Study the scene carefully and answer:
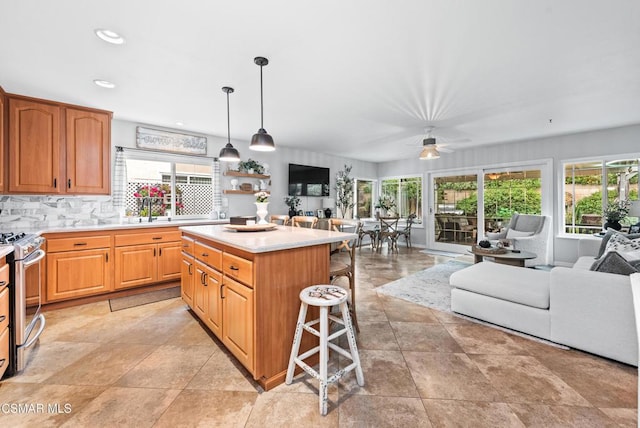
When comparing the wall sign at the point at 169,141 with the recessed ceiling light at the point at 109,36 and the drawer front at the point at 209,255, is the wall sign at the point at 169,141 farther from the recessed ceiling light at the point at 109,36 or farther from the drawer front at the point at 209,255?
the drawer front at the point at 209,255

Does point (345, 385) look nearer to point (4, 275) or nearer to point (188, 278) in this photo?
point (188, 278)

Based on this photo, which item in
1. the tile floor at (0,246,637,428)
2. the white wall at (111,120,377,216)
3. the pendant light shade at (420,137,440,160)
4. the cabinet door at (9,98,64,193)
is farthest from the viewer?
the pendant light shade at (420,137,440,160)

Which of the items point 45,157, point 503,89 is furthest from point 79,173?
point 503,89

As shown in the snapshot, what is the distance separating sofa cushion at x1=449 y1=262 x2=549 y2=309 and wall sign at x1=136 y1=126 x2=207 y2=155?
4.31 metres

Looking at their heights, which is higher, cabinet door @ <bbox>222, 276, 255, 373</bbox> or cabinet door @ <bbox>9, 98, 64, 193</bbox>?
cabinet door @ <bbox>9, 98, 64, 193</bbox>

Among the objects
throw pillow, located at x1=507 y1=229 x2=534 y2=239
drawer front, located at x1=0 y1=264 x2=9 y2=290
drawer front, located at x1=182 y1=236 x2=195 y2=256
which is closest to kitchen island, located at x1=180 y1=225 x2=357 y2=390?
drawer front, located at x1=182 y1=236 x2=195 y2=256

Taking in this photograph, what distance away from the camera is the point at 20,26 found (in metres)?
1.88

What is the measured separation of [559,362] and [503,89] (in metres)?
2.62

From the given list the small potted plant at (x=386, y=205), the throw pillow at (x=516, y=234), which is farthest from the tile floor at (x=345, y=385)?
the small potted plant at (x=386, y=205)

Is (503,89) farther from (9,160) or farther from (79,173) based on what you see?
(9,160)

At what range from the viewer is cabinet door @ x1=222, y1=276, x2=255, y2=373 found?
5.65ft

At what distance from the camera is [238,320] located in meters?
1.85

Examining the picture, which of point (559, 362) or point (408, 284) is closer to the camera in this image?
point (559, 362)

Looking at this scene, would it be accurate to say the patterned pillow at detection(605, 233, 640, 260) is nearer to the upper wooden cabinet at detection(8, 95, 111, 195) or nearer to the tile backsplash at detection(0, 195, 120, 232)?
Result: the upper wooden cabinet at detection(8, 95, 111, 195)
